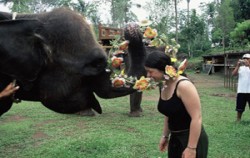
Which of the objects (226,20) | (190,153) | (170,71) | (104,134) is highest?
(226,20)

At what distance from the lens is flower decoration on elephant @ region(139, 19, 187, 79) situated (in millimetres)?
2072

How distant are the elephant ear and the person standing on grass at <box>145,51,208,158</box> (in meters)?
1.28

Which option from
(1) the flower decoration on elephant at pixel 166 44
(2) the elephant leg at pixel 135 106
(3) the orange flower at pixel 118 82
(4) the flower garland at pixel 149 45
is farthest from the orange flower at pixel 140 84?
(2) the elephant leg at pixel 135 106

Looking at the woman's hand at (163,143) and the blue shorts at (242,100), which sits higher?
the woman's hand at (163,143)

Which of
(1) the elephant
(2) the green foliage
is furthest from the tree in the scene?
(1) the elephant

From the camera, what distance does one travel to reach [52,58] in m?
1.17

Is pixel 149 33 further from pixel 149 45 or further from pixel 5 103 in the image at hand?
pixel 5 103

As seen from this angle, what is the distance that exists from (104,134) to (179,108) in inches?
140

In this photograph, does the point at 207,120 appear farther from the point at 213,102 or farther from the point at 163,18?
the point at 163,18

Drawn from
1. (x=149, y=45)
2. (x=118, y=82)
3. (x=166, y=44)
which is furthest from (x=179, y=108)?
(x=118, y=82)

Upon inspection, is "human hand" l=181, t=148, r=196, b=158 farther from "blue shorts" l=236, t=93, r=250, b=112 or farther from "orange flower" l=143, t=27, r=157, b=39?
"blue shorts" l=236, t=93, r=250, b=112

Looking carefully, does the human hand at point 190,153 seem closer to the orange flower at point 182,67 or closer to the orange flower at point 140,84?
the orange flower at point 182,67

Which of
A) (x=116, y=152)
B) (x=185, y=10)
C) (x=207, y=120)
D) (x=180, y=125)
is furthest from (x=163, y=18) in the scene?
(x=180, y=125)

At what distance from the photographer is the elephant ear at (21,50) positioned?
1.10 m
